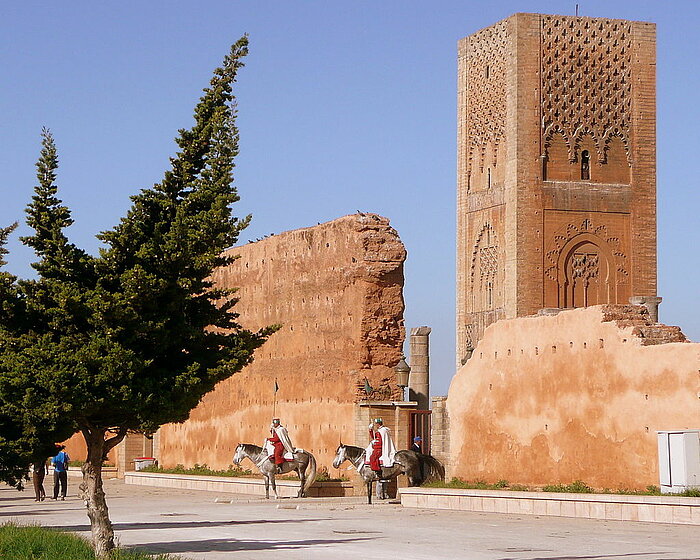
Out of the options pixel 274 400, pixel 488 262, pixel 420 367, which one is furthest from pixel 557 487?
→ pixel 488 262

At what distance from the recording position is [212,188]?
1321 centimetres

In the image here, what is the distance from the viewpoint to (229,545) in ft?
49.1

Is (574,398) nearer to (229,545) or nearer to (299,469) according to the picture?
(299,469)

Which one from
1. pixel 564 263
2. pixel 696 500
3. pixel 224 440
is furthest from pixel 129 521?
pixel 564 263

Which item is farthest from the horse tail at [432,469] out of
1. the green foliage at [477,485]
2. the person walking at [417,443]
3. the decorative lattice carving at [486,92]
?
the decorative lattice carving at [486,92]

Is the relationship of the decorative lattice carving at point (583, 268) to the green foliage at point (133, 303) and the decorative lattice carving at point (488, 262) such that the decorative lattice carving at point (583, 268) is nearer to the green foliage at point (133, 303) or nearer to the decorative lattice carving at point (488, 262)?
the decorative lattice carving at point (488, 262)

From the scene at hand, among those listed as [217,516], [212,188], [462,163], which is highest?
[462,163]

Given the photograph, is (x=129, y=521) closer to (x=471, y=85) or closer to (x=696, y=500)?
(x=696, y=500)

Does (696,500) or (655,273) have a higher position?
(655,273)

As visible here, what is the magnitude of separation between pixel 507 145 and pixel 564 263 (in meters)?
4.98

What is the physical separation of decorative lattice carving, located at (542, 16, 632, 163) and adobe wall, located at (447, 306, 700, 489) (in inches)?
1296

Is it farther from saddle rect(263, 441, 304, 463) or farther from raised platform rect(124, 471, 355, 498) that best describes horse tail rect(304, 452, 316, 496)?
raised platform rect(124, 471, 355, 498)

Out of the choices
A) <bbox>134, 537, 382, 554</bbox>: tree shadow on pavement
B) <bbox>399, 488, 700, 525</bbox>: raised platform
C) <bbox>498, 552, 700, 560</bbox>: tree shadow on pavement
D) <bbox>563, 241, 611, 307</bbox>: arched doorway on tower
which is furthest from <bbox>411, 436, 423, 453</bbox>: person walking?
<bbox>563, 241, 611, 307</bbox>: arched doorway on tower

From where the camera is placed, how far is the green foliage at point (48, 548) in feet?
39.6
